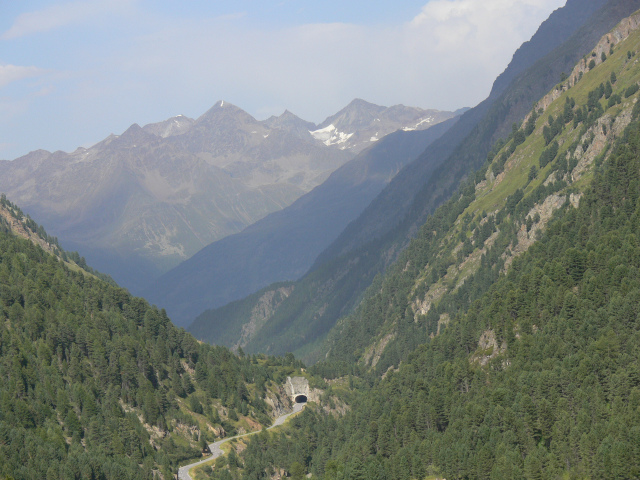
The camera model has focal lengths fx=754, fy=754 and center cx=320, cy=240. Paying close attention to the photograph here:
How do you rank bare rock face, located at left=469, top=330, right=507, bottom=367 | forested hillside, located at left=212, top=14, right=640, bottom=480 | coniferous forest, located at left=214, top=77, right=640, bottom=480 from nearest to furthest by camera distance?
1. coniferous forest, located at left=214, top=77, right=640, bottom=480
2. forested hillside, located at left=212, top=14, right=640, bottom=480
3. bare rock face, located at left=469, top=330, right=507, bottom=367

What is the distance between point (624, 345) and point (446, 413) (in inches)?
1704

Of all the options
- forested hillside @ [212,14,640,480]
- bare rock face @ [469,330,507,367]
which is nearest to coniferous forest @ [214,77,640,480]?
forested hillside @ [212,14,640,480]

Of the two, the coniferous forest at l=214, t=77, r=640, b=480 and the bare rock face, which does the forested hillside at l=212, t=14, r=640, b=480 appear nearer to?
the coniferous forest at l=214, t=77, r=640, b=480


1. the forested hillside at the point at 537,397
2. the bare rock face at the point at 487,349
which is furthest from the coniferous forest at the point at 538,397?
the bare rock face at the point at 487,349

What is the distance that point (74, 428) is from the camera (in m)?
181

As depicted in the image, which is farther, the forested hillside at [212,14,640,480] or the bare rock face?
the bare rock face

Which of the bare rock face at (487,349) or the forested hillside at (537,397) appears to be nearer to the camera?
the forested hillside at (537,397)

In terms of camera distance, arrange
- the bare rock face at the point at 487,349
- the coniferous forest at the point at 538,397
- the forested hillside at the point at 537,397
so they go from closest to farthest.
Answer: the coniferous forest at the point at 538,397 → the forested hillside at the point at 537,397 → the bare rock face at the point at 487,349

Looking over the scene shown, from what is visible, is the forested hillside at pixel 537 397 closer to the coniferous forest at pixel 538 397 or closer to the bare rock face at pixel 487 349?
the coniferous forest at pixel 538 397

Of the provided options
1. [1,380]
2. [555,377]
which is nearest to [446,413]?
[555,377]

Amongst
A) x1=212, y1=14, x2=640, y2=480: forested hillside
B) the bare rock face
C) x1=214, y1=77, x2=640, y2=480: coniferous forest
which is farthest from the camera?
the bare rock face

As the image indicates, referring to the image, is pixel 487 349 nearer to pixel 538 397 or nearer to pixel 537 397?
pixel 537 397

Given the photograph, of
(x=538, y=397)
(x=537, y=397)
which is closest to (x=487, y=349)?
(x=537, y=397)

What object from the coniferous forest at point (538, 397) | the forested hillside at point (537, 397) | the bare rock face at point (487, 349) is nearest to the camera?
the coniferous forest at point (538, 397)
